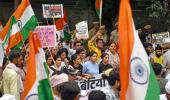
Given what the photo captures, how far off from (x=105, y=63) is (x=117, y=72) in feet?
14.8

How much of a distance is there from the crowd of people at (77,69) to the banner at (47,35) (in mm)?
235

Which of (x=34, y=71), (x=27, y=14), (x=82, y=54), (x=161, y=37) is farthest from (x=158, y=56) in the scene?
(x=34, y=71)

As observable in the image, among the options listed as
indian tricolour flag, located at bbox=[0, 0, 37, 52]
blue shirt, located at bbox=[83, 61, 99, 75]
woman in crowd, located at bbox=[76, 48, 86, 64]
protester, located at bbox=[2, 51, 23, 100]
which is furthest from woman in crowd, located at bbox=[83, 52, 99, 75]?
protester, located at bbox=[2, 51, 23, 100]

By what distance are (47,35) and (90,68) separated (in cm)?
131

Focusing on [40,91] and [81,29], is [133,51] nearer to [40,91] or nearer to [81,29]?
[40,91]

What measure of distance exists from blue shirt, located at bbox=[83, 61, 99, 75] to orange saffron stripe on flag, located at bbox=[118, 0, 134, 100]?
17.6ft

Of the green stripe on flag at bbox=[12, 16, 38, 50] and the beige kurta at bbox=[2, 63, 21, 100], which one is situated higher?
the green stripe on flag at bbox=[12, 16, 38, 50]

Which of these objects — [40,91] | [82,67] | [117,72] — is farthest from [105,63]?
[40,91]

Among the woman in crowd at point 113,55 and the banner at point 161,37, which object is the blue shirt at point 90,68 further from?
the banner at point 161,37

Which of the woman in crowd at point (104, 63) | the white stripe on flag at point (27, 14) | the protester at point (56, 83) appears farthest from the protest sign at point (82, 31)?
the protester at point (56, 83)

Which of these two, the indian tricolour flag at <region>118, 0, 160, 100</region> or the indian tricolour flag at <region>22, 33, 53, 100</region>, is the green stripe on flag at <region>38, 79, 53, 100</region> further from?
the indian tricolour flag at <region>118, 0, 160, 100</region>

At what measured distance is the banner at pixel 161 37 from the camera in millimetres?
13531

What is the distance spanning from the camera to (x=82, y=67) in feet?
35.0

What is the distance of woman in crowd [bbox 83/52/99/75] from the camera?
10.6 m
